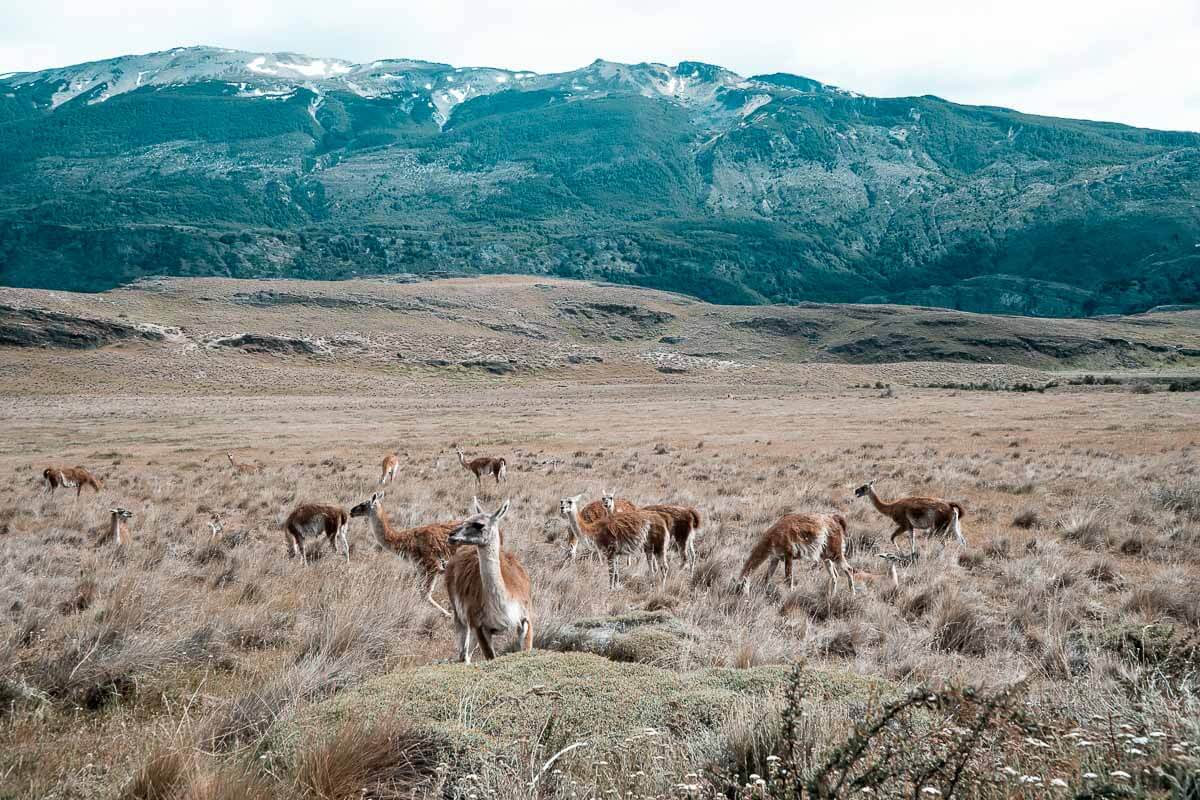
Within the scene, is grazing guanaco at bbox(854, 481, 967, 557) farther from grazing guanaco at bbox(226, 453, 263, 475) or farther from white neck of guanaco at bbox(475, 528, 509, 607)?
grazing guanaco at bbox(226, 453, 263, 475)

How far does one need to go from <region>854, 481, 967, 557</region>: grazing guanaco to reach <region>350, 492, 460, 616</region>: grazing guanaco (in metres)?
7.22

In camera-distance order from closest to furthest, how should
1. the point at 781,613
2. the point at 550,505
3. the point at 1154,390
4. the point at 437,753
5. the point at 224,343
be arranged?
1. the point at 437,753
2. the point at 781,613
3. the point at 550,505
4. the point at 1154,390
5. the point at 224,343

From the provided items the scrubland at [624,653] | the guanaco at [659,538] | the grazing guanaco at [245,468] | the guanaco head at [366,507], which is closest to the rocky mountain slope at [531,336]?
the grazing guanaco at [245,468]

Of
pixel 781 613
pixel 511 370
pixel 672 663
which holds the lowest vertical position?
pixel 511 370

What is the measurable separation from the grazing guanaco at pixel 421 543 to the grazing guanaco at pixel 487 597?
2726 mm

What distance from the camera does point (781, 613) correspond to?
26.0 feet

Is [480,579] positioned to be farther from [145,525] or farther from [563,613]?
[145,525]

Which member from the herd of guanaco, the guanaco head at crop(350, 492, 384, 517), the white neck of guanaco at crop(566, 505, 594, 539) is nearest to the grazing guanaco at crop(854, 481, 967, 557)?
the herd of guanaco

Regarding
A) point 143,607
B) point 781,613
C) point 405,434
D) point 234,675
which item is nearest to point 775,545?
point 781,613

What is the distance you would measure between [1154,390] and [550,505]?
60744mm

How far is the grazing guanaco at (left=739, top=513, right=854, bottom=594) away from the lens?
8945 mm

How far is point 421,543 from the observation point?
9.58m

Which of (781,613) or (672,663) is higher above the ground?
(672,663)

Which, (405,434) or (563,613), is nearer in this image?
(563,613)
